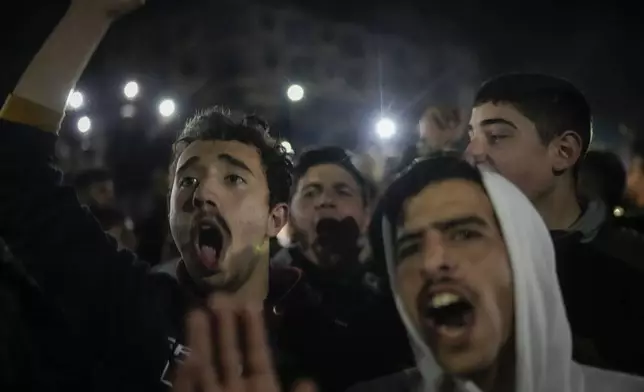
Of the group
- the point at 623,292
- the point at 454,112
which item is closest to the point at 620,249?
the point at 623,292

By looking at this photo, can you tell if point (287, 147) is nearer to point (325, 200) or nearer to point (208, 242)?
point (325, 200)

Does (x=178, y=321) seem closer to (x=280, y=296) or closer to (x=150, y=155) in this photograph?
(x=280, y=296)

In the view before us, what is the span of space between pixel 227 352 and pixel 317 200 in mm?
335

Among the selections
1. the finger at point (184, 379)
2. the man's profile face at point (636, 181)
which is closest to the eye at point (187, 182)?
the finger at point (184, 379)

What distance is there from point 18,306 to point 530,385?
0.99 m

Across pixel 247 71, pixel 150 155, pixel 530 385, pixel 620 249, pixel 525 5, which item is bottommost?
pixel 530 385

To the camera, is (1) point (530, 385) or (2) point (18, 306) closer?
(1) point (530, 385)

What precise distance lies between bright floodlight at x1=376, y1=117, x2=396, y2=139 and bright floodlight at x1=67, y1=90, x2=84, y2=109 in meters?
0.60

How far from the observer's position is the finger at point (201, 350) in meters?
1.34

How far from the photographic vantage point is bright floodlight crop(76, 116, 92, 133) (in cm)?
143

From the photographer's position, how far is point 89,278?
1386 millimetres

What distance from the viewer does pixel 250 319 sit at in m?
1.35

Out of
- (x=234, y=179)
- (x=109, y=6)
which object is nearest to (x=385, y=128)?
(x=234, y=179)

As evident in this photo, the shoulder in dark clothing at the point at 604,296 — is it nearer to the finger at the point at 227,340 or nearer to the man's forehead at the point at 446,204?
the man's forehead at the point at 446,204
